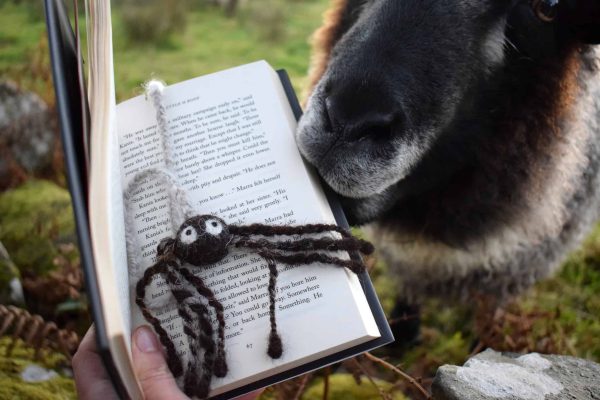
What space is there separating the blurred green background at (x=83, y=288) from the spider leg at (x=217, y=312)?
84 centimetres

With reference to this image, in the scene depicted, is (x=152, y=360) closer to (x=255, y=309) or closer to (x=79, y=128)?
(x=255, y=309)

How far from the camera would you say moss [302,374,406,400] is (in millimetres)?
2336

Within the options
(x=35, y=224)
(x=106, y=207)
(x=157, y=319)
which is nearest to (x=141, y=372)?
(x=157, y=319)

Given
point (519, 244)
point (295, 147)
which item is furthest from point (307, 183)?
point (519, 244)

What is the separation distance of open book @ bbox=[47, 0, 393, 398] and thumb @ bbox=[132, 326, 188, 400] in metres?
0.06

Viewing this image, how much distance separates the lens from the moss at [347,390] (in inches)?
92.0

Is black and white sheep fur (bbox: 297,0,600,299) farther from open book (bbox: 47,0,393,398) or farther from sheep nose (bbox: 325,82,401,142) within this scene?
open book (bbox: 47,0,393,398)

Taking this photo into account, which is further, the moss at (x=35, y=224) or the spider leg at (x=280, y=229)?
the moss at (x=35, y=224)

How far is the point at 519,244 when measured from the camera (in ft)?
8.27

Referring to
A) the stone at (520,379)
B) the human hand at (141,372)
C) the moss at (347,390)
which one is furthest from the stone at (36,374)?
the stone at (520,379)

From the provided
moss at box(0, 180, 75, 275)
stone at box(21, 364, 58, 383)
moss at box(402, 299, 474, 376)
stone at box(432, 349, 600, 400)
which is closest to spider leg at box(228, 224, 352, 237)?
stone at box(432, 349, 600, 400)

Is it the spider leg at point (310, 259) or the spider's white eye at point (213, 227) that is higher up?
the spider's white eye at point (213, 227)

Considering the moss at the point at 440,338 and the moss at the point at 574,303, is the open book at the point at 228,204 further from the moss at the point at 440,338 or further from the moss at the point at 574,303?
the moss at the point at 574,303

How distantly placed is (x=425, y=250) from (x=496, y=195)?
493 mm
